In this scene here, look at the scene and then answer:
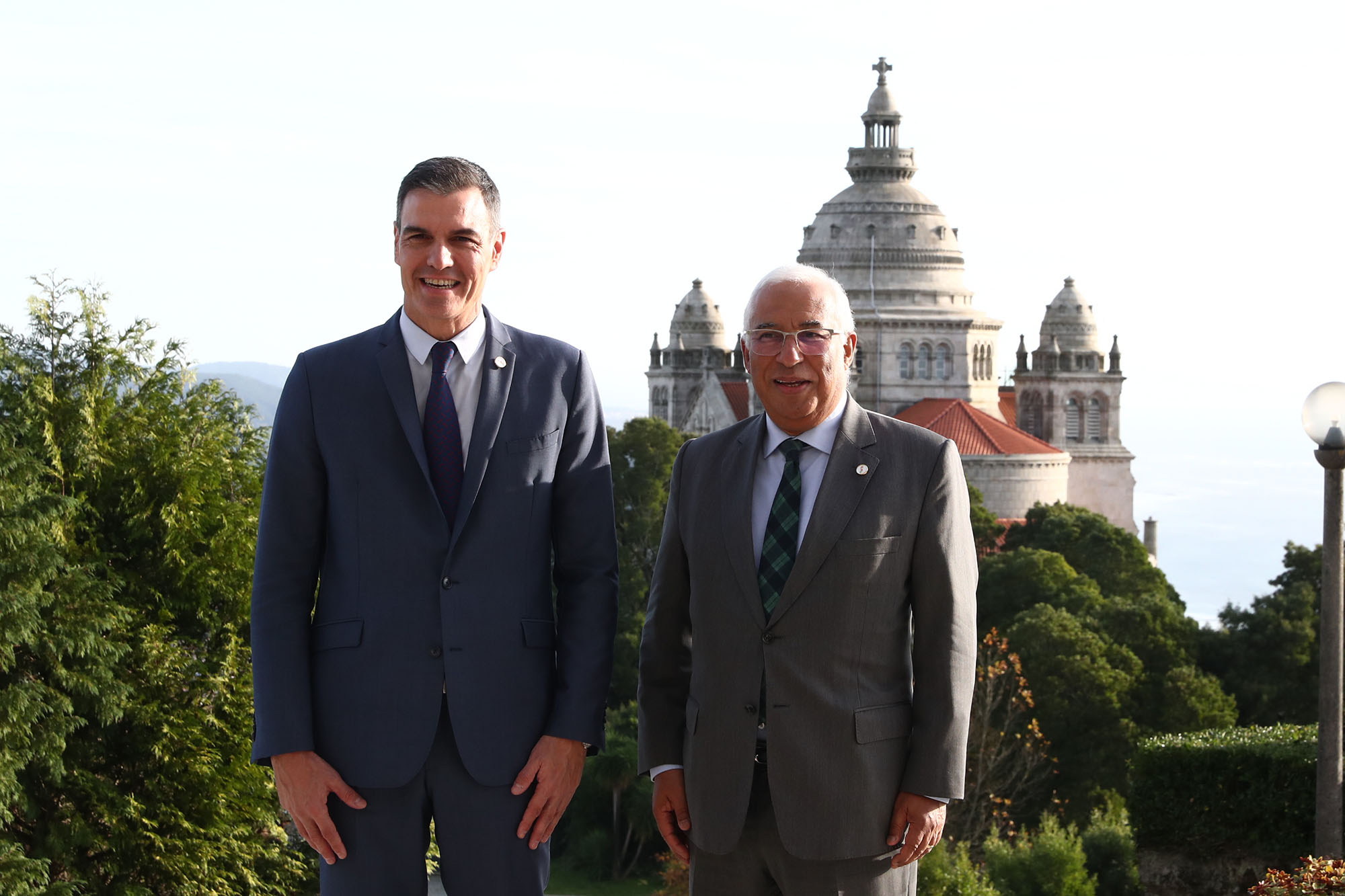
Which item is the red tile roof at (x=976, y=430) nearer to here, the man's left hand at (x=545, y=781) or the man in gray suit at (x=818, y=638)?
the man in gray suit at (x=818, y=638)

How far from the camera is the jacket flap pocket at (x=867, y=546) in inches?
199

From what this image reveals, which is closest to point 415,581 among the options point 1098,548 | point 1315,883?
point 1315,883

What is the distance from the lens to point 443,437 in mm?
5176

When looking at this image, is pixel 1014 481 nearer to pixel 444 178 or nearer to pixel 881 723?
pixel 881 723

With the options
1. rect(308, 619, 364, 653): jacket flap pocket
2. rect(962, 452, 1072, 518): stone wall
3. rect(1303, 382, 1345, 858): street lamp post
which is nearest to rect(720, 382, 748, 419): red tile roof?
rect(962, 452, 1072, 518): stone wall

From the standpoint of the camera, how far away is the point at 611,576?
17.1ft

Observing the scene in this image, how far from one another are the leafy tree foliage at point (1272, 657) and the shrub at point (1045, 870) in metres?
12.4

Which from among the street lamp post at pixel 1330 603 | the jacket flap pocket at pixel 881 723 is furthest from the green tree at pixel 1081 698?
the jacket flap pocket at pixel 881 723

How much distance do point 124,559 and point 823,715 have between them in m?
16.1

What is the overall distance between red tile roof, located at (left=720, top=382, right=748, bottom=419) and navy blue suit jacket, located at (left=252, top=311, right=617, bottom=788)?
6790cm

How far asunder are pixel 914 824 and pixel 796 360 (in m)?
1.49

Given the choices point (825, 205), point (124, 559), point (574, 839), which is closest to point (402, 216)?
point (124, 559)

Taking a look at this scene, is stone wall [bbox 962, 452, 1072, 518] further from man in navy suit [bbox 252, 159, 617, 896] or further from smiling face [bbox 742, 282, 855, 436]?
man in navy suit [bbox 252, 159, 617, 896]

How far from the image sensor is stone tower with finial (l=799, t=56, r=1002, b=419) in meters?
78.2
